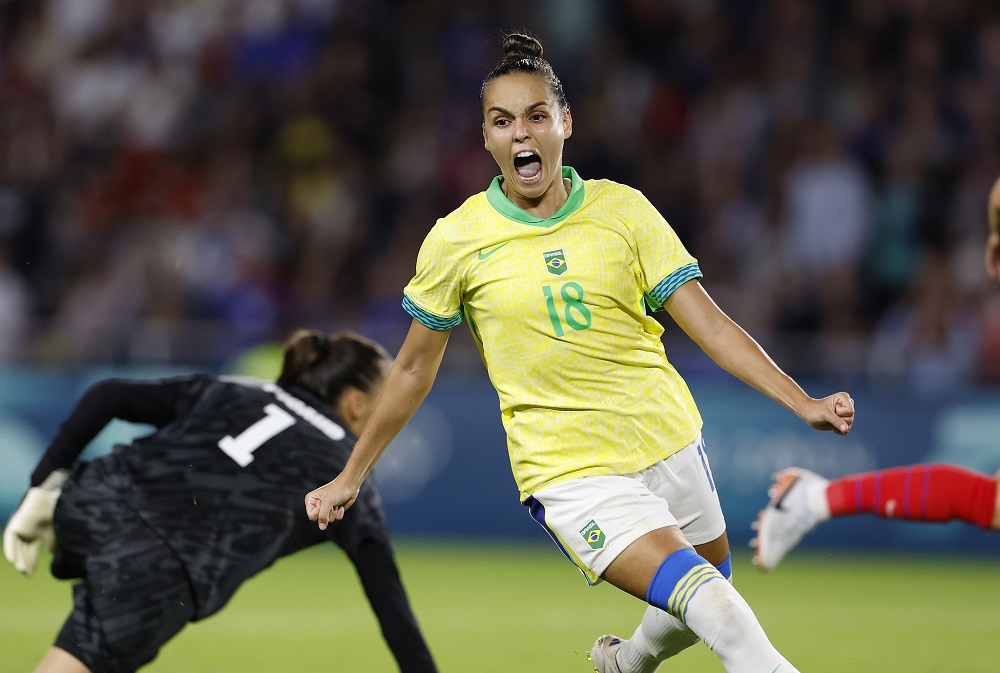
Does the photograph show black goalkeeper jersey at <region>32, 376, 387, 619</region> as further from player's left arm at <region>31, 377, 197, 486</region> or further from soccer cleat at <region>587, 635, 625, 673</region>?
soccer cleat at <region>587, 635, 625, 673</region>

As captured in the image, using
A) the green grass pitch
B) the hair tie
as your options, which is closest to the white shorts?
the hair tie

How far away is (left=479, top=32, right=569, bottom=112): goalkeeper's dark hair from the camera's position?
4324 millimetres

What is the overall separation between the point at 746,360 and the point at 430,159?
9.06 meters

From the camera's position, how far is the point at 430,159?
42.3 ft

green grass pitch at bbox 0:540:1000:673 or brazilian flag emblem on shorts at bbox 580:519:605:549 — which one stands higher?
brazilian flag emblem on shorts at bbox 580:519:605:549

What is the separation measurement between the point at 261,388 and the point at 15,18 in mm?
10186

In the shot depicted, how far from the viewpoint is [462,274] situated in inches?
169

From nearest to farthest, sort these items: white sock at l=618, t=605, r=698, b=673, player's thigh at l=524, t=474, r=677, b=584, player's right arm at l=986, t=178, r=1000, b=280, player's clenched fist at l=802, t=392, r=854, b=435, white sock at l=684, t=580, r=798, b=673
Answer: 1. white sock at l=684, t=580, r=798, b=673
2. player's clenched fist at l=802, t=392, r=854, b=435
3. player's right arm at l=986, t=178, r=1000, b=280
4. player's thigh at l=524, t=474, r=677, b=584
5. white sock at l=618, t=605, r=698, b=673

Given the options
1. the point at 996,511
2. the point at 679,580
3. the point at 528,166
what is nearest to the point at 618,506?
the point at 679,580

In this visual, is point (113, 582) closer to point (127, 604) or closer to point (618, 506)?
point (127, 604)

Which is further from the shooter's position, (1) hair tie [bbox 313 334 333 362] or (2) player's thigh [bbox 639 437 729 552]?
(1) hair tie [bbox 313 334 333 362]

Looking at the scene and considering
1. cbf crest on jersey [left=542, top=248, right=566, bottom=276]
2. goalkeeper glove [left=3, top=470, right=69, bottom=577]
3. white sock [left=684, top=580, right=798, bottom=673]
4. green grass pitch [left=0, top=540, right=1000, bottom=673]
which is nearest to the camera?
white sock [left=684, top=580, right=798, bottom=673]

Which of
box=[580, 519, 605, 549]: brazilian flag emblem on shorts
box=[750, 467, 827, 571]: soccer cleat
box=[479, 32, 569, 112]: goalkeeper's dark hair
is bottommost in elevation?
box=[580, 519, 605, 549]: brazilian flag emblem on shorts

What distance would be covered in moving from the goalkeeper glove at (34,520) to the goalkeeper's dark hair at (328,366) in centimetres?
86
